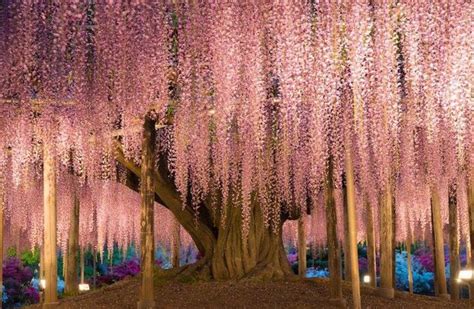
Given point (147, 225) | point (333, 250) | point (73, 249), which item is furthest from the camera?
point (73, 249)

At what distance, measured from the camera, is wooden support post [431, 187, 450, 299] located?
16.2 m

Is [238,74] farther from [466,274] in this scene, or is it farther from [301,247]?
[301,247]

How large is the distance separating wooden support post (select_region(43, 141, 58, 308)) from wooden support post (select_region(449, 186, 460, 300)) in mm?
9194

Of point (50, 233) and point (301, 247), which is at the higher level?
point (50, 233)

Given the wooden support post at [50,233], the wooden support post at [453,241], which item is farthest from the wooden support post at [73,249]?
the wooden support post at [453,241]

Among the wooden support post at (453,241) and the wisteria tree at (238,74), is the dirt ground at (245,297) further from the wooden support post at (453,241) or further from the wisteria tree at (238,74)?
the wooden support post at (453,241)

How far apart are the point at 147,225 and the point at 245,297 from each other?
288cm

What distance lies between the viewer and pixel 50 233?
13.6 m

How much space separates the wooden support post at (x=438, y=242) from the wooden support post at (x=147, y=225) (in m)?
6.77

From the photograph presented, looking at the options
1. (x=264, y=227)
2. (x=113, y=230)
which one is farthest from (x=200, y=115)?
(x=113, y=230)

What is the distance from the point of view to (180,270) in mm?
16750

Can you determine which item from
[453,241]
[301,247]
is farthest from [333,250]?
[301,247]

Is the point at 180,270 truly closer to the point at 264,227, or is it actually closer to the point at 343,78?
the point at 264,227

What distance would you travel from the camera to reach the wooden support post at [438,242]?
16.2m
